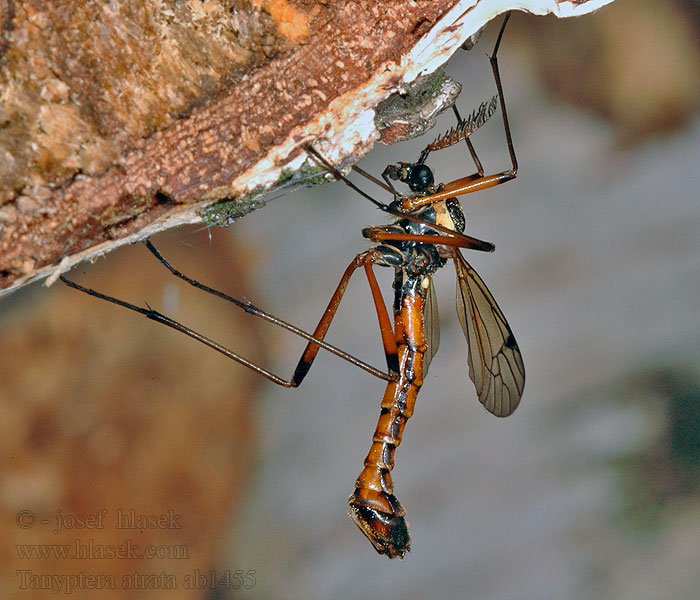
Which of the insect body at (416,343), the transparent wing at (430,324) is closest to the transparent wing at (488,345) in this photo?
the insect body at (416,343)

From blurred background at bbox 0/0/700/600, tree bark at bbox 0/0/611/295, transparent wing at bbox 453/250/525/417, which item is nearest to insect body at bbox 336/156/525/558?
transparent wing at bbox 453/250/525/417

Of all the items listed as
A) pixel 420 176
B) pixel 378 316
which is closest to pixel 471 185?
pixel 420 176

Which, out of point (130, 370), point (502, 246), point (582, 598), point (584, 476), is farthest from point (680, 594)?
point (130, 370)

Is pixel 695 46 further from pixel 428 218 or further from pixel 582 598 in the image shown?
pixel 582 598

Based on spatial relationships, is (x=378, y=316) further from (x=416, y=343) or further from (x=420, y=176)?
(x=420, y=176)

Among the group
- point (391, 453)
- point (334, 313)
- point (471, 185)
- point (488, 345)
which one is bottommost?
point (391, 453)

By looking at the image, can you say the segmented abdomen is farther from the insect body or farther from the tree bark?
the tree bark
